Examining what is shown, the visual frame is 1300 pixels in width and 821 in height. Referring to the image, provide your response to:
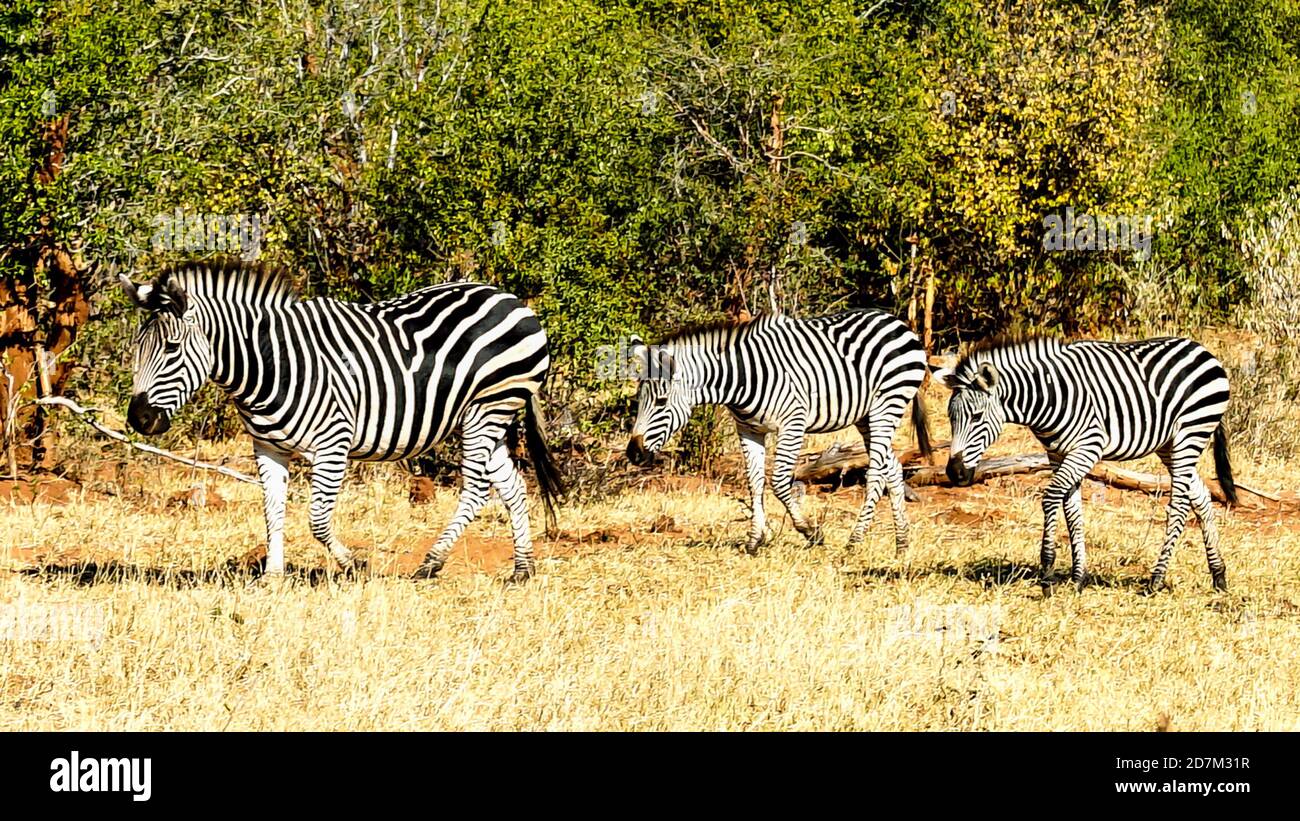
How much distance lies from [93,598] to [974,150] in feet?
56.4

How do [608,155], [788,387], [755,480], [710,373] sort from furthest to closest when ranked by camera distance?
[608,155], [788,387], [755,480], [710,373]

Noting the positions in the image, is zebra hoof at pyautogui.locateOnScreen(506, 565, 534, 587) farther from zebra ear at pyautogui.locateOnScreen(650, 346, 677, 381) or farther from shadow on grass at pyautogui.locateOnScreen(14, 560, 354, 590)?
zebra ear at pyautogui.locateOnScreen(650, 346, 677, 381)

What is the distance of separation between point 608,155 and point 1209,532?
7.71 m

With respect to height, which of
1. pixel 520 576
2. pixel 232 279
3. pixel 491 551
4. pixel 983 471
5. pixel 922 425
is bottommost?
pixel 520 576

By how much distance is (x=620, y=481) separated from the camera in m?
16.7

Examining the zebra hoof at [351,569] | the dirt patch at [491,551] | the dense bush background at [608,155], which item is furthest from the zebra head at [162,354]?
the dense bush background at [608,155]

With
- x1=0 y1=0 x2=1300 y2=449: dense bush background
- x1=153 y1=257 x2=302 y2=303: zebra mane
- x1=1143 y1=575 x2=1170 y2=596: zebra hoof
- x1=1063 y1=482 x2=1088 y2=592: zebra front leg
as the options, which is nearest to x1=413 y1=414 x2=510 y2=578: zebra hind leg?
x1=153 y1=257 x2=302 y2=303: zebra mane

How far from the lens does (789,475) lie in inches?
538

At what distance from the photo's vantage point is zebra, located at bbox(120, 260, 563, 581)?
10.3 m

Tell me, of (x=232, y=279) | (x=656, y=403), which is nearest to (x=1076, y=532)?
(x=656, y=403)

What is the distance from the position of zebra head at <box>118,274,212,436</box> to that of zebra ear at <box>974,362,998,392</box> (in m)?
5.59

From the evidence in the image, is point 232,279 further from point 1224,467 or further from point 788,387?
point 1224,467
